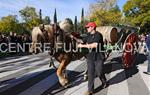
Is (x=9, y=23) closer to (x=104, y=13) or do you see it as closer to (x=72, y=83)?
(x=104, y=13)

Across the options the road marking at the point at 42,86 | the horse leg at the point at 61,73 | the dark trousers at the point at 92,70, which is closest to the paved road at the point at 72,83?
the road marking at the point at 42,86

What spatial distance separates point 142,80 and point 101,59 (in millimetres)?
2607

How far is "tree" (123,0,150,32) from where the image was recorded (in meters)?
70.4

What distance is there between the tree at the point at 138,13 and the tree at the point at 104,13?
4793 mm

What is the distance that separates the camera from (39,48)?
8.62 metres

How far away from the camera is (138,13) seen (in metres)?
74.1

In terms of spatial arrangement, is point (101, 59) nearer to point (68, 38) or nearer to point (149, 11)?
point (68, 38)

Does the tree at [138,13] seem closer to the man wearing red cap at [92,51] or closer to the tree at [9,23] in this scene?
the tree at [9,23]

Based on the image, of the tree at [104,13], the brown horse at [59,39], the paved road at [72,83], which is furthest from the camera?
the tree at [104,13]

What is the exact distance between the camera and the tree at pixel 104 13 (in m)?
66.6

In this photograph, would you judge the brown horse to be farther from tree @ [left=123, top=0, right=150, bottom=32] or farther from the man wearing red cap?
tree @ [left=123, top=0, right=150, bottom=32]

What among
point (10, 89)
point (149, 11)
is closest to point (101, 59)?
point (10, 89)

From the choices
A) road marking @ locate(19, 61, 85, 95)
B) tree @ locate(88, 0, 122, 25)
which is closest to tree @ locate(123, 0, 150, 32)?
tree @ locate(88, 0, 122, 25)

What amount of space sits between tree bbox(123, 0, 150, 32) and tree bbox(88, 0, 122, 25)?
479 centimetres
